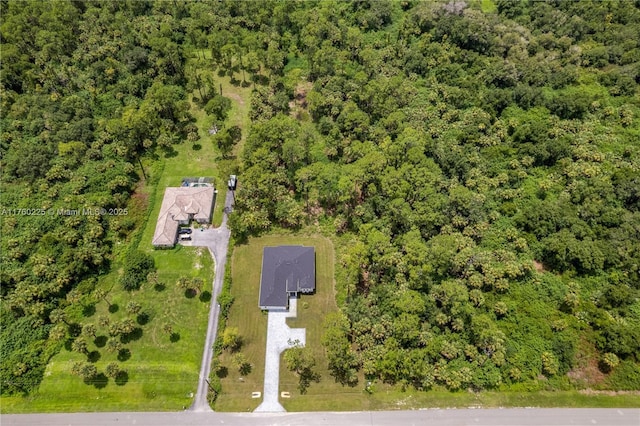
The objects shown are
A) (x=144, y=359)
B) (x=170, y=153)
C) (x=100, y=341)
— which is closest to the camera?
(x=144, y=359)

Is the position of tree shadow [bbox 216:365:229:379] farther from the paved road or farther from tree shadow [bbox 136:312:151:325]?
tree shadow [bbox 136:312:151:325]

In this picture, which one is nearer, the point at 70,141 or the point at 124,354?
the point at 124,354

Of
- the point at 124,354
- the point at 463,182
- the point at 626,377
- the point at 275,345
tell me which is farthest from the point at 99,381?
the point at 626,377

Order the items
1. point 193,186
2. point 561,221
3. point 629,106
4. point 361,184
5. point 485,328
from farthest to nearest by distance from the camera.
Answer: point 629,106 → point 193,186 → point 361,184 → point 561,221 → point 485,328

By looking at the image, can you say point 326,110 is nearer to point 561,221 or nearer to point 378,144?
point 378,144

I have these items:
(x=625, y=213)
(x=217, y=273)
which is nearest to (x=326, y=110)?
(x=217, y=273)

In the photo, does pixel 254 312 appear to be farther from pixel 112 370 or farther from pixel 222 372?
pixel 112 370

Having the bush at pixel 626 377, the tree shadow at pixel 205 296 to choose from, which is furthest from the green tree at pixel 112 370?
the bush at pixel 626 377
